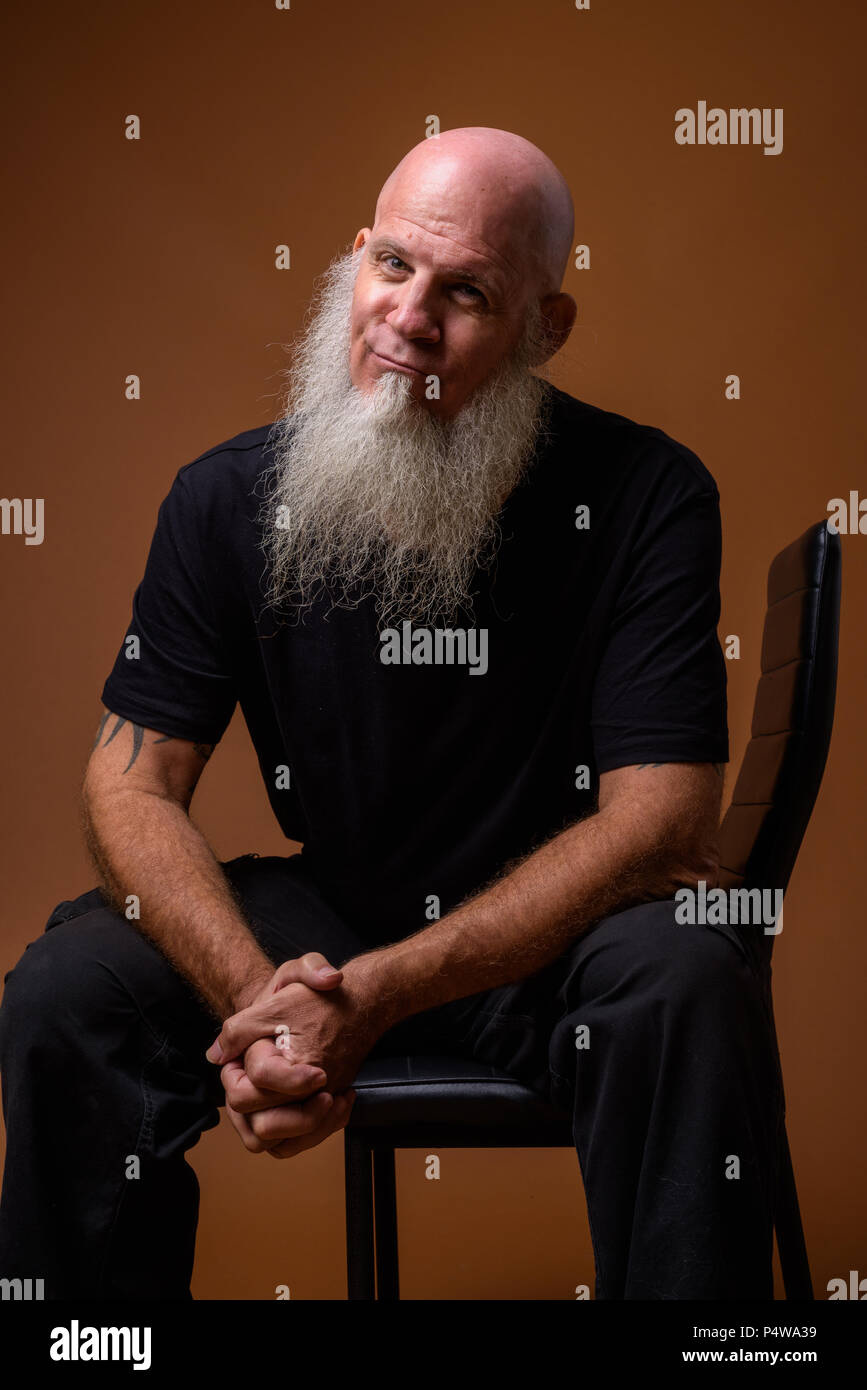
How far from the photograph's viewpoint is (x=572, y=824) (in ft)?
5.49

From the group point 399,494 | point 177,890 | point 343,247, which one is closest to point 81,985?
point 177,890

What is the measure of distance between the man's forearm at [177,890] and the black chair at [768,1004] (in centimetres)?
17

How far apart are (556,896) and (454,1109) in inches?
9.5

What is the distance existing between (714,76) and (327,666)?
5.27 feet

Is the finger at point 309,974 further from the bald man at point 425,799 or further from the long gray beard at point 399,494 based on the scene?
the long gray beard at point 399,494

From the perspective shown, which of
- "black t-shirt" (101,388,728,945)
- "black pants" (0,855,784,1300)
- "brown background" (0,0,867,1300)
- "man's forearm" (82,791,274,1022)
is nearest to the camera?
"black pants" (0,855,784,1300)

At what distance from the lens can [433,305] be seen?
171cm

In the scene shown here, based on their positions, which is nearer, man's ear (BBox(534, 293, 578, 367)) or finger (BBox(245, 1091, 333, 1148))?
finger (BBox(245, 1091, 333, 1148))

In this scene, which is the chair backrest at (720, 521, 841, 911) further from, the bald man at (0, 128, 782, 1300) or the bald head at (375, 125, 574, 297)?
the bald head at (375, 125, 574, 297)

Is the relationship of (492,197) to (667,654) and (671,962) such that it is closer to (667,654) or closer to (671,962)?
(667,654)

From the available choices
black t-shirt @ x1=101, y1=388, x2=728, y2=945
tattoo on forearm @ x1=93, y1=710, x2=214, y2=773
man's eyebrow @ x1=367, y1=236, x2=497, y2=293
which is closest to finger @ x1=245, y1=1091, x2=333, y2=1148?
black t-shirt @ x1=101, y1=388, x2=728, y2=945

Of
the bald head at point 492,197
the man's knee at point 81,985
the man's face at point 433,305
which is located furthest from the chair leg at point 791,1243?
the bald head at point 492,197

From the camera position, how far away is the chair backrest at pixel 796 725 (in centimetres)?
158

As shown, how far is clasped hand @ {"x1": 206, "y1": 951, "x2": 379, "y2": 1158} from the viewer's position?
1.37 metres
